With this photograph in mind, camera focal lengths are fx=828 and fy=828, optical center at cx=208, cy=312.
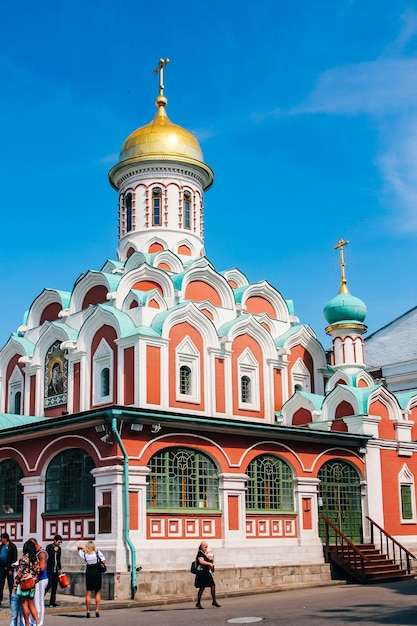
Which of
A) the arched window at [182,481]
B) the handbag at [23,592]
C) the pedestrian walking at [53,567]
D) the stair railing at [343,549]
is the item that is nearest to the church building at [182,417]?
the arched window at [182,481]

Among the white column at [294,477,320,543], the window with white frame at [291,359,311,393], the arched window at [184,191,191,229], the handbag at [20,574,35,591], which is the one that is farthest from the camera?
the arched window at [184,191,191,229]

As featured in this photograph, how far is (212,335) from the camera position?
23516mm

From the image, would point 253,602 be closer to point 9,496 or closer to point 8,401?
point 9,496

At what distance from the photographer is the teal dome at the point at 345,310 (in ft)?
84.9

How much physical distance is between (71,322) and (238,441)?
771cm

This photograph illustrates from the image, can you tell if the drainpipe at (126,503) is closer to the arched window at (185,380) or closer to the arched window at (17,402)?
the arched window at (185,380)

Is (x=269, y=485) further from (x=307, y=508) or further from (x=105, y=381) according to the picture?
(x=105, y=381)

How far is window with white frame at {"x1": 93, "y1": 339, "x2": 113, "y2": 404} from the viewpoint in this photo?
73.7 ft

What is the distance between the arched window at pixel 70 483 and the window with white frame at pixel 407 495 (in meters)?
9.34

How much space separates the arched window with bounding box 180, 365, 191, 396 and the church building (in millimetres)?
54

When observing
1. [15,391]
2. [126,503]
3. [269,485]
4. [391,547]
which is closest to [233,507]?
[269,485]

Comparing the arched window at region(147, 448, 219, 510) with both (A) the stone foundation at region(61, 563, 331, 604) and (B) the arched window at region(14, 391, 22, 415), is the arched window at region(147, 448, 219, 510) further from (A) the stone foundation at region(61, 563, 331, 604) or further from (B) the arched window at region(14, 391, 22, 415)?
(B) the arched window at region(14, 391, 22, 415)

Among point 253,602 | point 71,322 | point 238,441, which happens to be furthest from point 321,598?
point 71,322

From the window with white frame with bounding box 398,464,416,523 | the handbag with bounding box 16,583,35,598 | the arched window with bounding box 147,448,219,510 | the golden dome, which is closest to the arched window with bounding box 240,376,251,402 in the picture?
the window with white frame with bounding box 398,464,416,523
